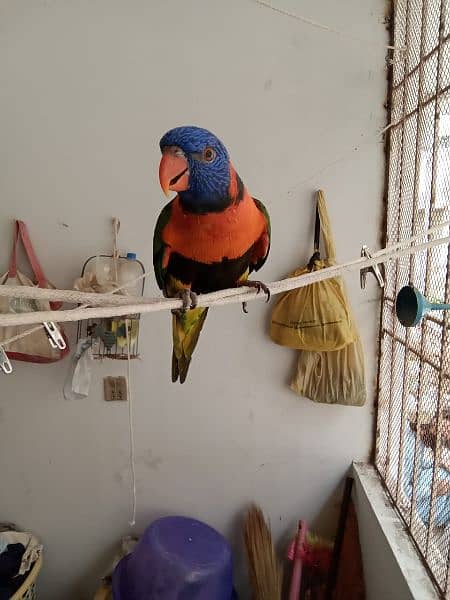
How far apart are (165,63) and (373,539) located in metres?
1.92

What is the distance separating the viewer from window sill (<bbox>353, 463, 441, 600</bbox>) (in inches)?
46.5

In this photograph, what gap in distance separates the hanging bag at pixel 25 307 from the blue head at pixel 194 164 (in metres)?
0.88

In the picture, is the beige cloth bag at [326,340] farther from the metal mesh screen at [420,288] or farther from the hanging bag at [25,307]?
the hanging bag at [25,307]

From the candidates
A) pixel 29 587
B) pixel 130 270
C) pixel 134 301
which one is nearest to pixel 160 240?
pixel 134 301

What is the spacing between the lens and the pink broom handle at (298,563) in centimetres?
169

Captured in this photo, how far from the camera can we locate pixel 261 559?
1760 millimetres

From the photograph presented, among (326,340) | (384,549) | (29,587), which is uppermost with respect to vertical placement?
(326,340)

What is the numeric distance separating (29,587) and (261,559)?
949mm

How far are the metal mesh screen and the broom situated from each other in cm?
57

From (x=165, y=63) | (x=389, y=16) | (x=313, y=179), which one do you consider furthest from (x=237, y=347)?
(x=389, y=16)

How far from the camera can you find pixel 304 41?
161cm

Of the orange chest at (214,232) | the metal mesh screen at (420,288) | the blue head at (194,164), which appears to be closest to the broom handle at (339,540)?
A: the metal mesh screen at (420,288)

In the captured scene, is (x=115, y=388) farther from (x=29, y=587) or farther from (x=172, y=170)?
(x=172, y=170)

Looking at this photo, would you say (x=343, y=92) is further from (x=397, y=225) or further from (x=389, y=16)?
(x=397, y=225)
